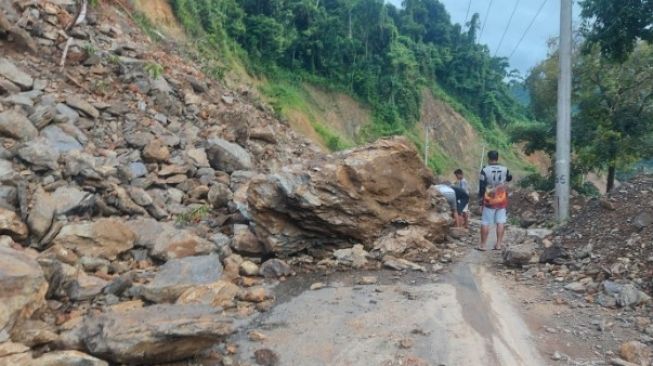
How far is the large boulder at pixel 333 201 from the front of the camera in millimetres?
6137

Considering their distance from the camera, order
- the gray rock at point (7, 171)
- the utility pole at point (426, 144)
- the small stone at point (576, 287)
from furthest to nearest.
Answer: the utility pole at point (426, 144), the gray rock at point (7, 171), the small stone at point (576, 287)

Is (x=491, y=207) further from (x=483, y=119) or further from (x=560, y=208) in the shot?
(x=483, y=119)

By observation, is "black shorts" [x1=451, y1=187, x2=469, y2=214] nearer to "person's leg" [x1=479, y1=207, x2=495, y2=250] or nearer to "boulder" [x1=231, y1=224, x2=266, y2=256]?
"person's leg" [x1=479, y1=207, x2=495, y2=250]

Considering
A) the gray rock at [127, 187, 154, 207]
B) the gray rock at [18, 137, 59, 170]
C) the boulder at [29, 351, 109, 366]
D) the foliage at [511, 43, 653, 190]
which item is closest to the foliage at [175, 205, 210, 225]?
the gray rock at [127, 187, 154, 207]

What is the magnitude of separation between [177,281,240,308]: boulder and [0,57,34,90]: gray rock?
5.42 m

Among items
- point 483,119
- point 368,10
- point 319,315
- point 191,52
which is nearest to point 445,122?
point 483,119

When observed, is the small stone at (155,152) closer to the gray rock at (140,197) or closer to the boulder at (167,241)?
the gray rock at (140,197)

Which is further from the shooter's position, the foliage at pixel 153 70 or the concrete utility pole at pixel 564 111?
the foliage at pixel 153 70

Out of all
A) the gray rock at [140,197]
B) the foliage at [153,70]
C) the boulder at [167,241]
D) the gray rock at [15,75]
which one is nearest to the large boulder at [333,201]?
the boulder at [167,241]

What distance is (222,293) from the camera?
15.5 feet

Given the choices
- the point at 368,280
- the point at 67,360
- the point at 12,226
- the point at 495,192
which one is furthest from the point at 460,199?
the point at 67,360

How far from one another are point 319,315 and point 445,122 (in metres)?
41.1

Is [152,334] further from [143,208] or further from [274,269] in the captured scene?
[143,208]

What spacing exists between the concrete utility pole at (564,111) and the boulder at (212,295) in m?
7.39
